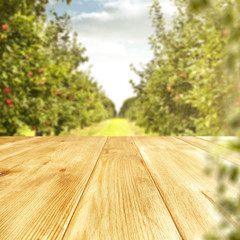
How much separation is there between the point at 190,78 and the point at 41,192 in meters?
3.93

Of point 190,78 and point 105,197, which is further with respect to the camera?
point 190,78

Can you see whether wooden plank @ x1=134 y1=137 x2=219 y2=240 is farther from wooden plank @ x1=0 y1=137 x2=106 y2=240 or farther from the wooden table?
wooden plank @ x1=0 y1=137 x2=106 y2=240

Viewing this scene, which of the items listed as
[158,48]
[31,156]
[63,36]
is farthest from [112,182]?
[63,36]

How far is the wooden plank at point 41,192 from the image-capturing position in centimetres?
57

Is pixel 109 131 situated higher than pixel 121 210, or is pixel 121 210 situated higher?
pixel 121 210

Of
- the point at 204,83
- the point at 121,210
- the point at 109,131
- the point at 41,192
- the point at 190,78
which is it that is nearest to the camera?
the point at 121,210

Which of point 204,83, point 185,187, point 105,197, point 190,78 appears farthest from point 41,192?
point 190,78

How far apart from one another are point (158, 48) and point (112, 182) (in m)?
6.52

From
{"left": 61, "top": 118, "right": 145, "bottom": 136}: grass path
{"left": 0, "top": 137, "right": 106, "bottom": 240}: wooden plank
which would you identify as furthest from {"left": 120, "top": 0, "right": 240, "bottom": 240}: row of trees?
{"left": 61, "top": 118, "right": 145, "bottom": 136}: grass path

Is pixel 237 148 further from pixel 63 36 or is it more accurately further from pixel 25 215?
pixel 63 36

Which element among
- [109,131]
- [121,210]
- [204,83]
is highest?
[204,83]

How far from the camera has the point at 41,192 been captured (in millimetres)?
785

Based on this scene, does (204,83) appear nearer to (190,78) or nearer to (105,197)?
(190,78)

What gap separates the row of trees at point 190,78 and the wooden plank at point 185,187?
1.16 metres
